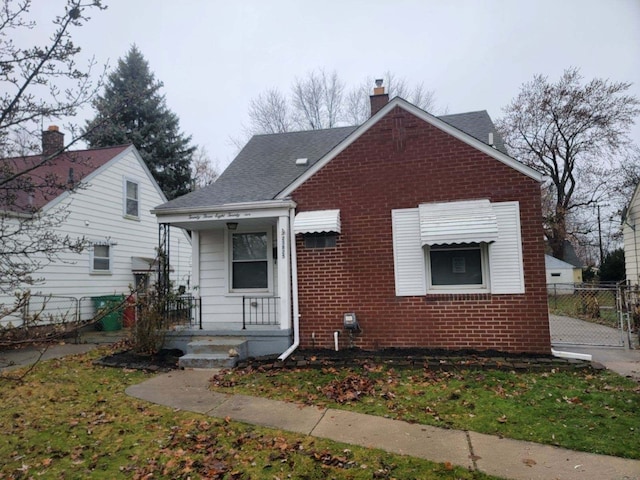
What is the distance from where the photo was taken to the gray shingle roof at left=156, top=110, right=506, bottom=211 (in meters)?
9.01

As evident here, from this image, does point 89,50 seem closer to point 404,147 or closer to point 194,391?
point 194,391

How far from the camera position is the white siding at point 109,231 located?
12383 mm

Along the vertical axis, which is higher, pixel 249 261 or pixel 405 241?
pixel 405 241

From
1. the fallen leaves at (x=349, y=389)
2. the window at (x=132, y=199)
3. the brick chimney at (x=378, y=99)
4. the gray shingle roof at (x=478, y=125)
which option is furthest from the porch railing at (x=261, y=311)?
the window at (x=132, y=199)

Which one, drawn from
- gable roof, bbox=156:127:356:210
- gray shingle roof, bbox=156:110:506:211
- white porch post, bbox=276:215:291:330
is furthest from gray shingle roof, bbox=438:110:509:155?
white porch post, bbox=276:215:291:330

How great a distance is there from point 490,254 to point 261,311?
4.96 metres

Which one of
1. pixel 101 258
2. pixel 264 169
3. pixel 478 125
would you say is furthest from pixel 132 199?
pixel 478 125

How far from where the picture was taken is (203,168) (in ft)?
116

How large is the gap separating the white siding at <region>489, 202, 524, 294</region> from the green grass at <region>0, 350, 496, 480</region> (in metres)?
4.61

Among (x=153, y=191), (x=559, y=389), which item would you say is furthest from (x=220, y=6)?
(x=153, y=191)

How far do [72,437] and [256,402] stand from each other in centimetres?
210

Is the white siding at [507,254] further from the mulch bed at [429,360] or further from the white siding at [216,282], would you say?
the white siding at [216,282]

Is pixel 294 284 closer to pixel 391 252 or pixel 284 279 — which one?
pixel 284 279

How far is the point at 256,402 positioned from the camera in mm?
5453
